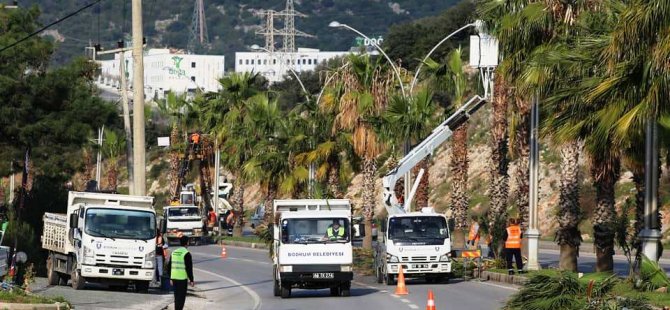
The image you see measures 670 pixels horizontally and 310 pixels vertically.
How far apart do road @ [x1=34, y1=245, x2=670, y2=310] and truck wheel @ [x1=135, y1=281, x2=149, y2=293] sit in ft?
1.05

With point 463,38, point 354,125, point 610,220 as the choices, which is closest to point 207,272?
point 354,125

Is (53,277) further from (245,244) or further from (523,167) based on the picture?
(245,244)

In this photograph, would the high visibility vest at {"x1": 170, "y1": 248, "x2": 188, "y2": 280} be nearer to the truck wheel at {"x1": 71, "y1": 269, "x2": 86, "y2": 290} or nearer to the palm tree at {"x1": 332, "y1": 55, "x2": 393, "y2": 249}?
the truck wheel at {"x1": 71, "y1": 269, "x2": 86, "y2": 290}

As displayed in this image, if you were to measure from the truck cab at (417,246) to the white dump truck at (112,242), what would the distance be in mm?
6917

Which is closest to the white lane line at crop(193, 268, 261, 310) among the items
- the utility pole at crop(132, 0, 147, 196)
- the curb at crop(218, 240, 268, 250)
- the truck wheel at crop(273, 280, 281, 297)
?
the truck wheel at crop(273, 280, 281, 297)

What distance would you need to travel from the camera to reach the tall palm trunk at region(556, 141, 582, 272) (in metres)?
38.7

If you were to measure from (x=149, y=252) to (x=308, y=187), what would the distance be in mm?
29100

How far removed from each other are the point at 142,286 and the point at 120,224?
1.87 metres

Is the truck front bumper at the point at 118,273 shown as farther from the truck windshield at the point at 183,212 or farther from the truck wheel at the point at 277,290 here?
the truck windshield at the point at 183,212

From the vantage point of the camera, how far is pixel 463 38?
13275 centimetres

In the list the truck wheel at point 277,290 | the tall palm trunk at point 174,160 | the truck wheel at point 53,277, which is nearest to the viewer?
the truck wheel at point 277,290

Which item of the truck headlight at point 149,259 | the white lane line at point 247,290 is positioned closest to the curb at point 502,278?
the white lane line at point 247,290

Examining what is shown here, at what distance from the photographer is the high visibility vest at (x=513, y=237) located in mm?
39406

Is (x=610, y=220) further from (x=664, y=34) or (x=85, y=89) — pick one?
(x=85, y=89)
